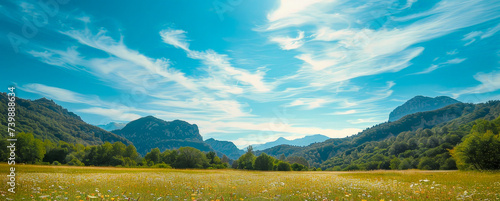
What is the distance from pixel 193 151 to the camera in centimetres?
12181

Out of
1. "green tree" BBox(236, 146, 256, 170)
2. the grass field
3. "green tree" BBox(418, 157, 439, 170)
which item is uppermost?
the grass field

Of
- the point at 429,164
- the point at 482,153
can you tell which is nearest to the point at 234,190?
the point at 482,153

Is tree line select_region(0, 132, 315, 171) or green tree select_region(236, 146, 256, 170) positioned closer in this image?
tree line select_region(0, 132, 315, 171)

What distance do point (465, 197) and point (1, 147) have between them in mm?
113185

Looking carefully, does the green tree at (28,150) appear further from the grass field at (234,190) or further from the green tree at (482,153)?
the green tree at (482,153)

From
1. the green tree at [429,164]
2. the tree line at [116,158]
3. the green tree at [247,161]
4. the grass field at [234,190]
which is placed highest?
the grass field at [234,190]

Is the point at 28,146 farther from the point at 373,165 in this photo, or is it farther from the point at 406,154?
the point at 406,154

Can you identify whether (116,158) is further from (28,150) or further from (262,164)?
(262,164)

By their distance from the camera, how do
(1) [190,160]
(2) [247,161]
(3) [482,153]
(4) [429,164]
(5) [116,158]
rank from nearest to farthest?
(3) [482,153]
(5) [116,158]
(1) [190,160]
(4) [429,164]
(2) [247,161]

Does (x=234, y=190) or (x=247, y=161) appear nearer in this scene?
(x=234, y=190)

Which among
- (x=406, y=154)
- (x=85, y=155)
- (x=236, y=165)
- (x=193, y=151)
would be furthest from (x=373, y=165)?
(x=85, y=155)

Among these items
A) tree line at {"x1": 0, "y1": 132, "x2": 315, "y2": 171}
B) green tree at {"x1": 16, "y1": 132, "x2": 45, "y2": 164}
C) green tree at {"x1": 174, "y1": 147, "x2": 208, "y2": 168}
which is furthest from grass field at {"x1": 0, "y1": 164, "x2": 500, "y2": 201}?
green tree at {"x1": 16, "y1": 132, "x2": 45, "y2": 164}

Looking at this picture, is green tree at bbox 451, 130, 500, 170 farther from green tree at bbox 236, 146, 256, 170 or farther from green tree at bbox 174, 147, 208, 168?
green tree at bbox 174, 147, 208, 168

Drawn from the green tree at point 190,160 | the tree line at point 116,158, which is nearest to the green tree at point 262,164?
the tree line at point 116,158
